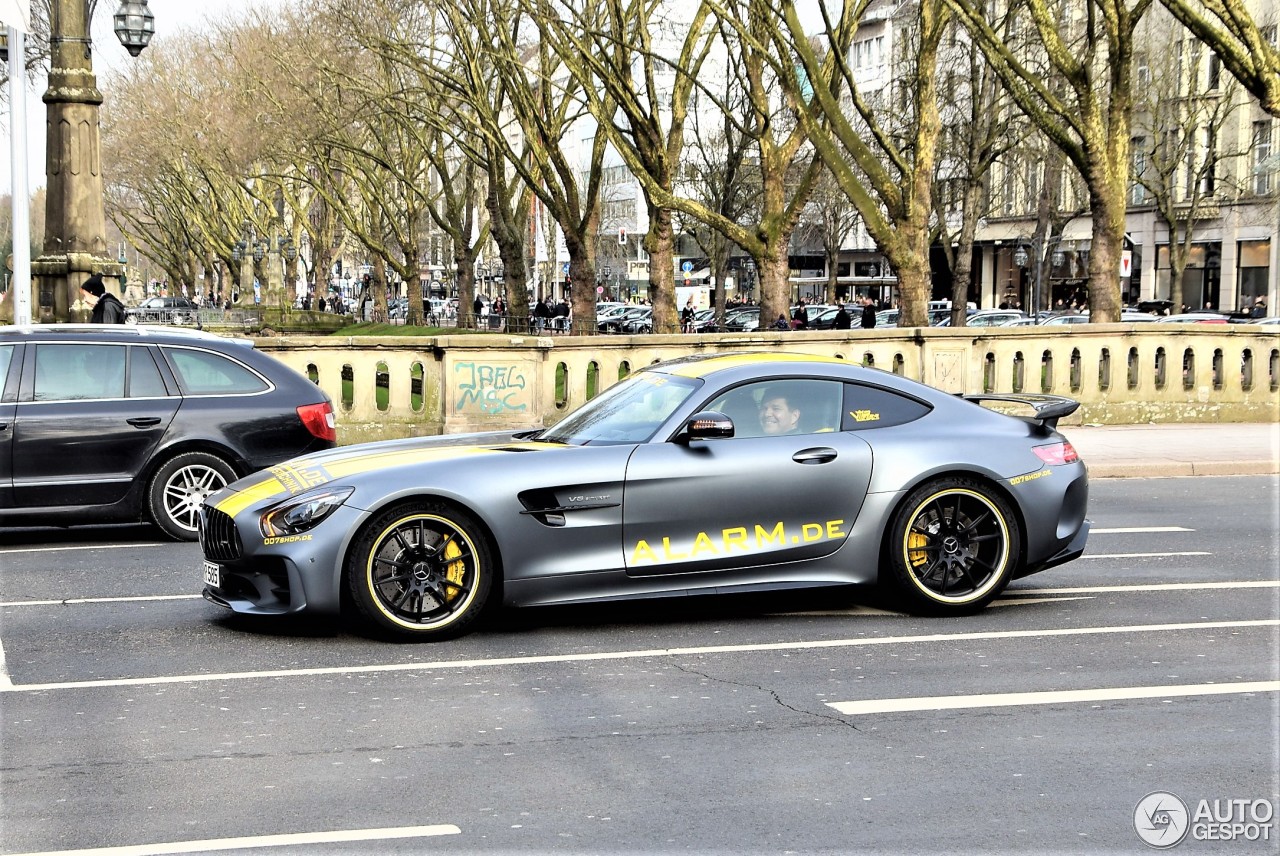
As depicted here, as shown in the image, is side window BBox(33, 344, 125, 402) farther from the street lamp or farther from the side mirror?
the street lamp

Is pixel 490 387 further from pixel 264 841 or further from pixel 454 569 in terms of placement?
pixel 264 841

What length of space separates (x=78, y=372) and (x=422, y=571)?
4.95 meters

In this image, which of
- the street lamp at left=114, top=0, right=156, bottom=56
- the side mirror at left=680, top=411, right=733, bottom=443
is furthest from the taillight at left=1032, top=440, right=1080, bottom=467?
the street lamp at left=114, top=0, right=156, bottom=56

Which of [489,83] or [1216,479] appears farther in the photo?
[489,83]

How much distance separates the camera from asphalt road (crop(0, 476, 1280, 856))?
504 centimetres

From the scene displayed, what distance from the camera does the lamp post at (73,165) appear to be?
18.3 m

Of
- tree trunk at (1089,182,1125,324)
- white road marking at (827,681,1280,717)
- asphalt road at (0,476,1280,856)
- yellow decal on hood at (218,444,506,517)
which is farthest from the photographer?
tree trunk at (1089,182,1125,324)

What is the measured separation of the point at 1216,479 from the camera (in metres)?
16.5

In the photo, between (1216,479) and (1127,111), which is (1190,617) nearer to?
(1216,479)

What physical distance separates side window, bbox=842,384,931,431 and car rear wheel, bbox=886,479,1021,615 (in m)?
0.44

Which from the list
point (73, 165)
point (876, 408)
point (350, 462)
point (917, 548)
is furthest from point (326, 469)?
point (73, 165)

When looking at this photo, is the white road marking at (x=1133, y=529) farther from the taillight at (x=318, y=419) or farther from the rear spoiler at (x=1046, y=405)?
the taillight at (x=318, y=419)

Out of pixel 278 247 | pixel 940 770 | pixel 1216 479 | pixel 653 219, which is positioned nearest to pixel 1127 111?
pixel 1216 479

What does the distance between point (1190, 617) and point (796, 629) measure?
7.32 feet
